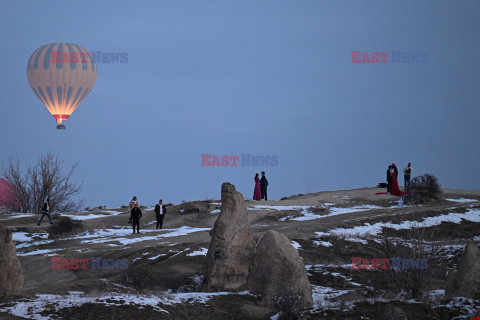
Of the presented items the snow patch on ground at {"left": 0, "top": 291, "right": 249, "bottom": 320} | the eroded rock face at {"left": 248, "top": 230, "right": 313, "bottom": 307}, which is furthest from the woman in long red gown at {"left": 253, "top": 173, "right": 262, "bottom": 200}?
the snow patch on ground at {"left": 0, "top": 291, "right": 249, "bottom": 320}

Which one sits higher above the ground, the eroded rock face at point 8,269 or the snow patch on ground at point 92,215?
the snow patch on ground at point 92,215

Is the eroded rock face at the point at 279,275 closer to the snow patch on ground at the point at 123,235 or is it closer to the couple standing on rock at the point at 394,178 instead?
the snow patch on ground at the point at 123,235

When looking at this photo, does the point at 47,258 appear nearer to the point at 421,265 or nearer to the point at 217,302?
the point at 217,302

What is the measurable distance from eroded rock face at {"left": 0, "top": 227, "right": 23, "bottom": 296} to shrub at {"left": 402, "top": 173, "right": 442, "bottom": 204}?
2981 cm

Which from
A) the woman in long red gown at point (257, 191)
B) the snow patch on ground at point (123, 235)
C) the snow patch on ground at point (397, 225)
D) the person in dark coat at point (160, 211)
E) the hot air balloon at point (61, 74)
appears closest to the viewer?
the snow patch on ground at point (397, 225)

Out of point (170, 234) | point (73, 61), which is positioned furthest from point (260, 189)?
point (73, 61)

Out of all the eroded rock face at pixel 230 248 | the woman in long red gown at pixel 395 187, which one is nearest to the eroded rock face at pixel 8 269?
the eroded rock face at pixel 230 248

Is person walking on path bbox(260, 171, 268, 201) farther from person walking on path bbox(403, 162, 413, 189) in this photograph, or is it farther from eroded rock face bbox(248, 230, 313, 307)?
eroded rock face bbox(248, 230, 313, 307)

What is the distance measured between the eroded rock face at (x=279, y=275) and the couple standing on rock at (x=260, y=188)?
28.9m

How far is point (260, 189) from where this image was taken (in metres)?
45.0

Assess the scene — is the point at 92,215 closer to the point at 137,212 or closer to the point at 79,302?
the point at 137,212

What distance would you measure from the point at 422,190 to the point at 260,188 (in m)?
11.8

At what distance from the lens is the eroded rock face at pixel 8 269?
47.7 ft

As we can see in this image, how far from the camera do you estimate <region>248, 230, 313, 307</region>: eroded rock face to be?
14789 millimetres
